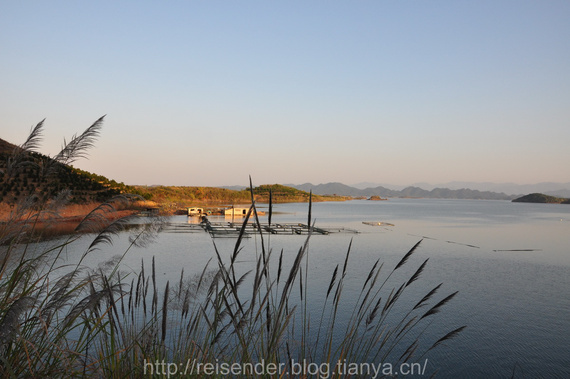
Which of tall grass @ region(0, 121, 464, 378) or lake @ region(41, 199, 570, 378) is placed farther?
lake @ region(41, 199, 570, 378)

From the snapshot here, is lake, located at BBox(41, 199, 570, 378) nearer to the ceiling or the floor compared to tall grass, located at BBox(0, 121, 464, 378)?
nearer to the floor

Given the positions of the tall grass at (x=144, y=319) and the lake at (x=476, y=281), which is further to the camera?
the lake at (x=476, y=281)

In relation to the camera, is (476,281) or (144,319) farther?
(476,281)

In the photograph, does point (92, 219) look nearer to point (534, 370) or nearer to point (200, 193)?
point (534, 370)

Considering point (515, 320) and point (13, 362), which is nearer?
point (13, 362)

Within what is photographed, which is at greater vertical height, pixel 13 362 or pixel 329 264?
pixel 13 362

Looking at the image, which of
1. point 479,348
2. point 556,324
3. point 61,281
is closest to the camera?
point 61,281

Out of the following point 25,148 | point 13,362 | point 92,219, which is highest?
point 25,148

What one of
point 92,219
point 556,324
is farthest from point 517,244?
point 92,219

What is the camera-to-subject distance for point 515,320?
13984mm

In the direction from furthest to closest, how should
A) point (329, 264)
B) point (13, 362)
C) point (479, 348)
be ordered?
point (329, 264), point (479, 348), point (13, 362)

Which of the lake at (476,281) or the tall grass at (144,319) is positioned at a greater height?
the tall grass at (144,319)

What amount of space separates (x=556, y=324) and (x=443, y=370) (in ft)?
20.0

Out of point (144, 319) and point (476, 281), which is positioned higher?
point (144, 319)
